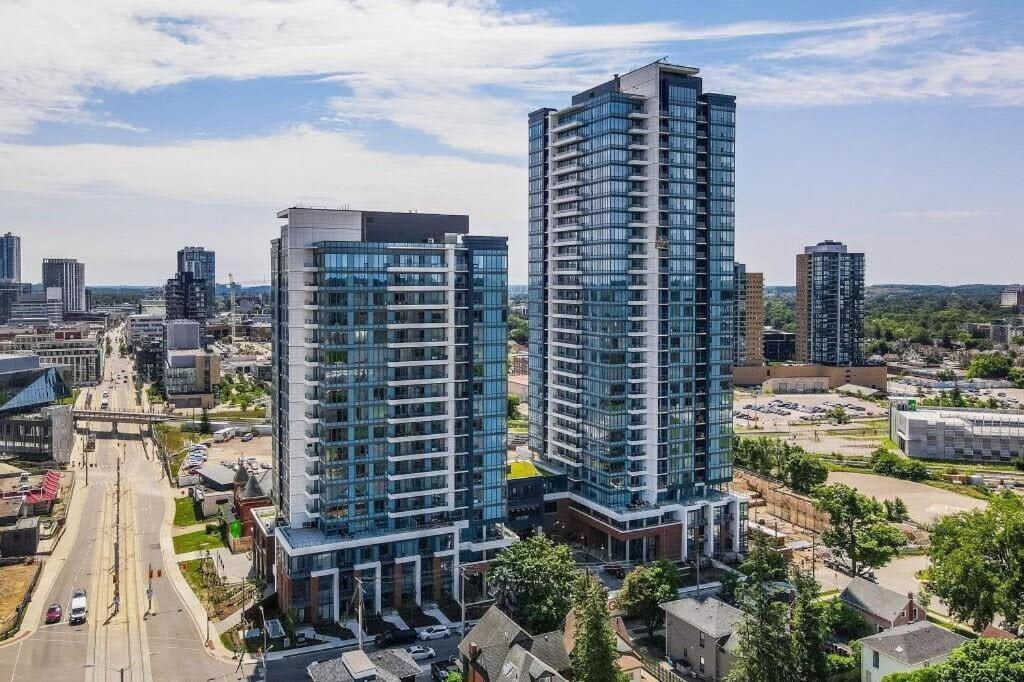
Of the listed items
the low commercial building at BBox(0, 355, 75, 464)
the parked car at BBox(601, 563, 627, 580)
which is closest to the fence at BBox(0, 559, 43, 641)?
the parked car at BBox(601, 563, 627, 580)

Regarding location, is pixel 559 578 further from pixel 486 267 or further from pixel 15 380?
pixel 15 380

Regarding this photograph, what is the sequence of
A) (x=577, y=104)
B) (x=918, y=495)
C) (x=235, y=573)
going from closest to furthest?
(x=235, y=573) < (x=577, y=104) < (x=918, y=495)

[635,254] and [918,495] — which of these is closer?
[635,254]

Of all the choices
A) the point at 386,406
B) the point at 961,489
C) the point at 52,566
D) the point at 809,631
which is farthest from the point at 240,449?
the point at 961,489

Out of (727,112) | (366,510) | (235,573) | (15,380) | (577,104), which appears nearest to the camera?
(366,510)

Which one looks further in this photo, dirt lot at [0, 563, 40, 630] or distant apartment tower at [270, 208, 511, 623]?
dirt lot at [0, 563, 40, 630]

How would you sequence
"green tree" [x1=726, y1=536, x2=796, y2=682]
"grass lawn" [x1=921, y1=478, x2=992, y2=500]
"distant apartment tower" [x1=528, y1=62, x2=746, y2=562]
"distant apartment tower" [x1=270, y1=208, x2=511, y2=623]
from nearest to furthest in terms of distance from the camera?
1. "green tree" [x1=726, y1=536, x2=796, y2=682]
2. "distant apartment tower" [x1=270, y1=208, x2=511, y2=623]
3. "distant apartment tower" [x1=528, y1=62, x2=746, y2=562]
4. "grass lawn" [x1=921, y1=478, x2=992, y2=500]

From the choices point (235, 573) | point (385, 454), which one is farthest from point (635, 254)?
point (235, 573)

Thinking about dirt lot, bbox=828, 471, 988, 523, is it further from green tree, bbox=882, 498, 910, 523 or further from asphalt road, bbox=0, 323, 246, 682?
asphalt road, bbox=0, 323, 246, 682
